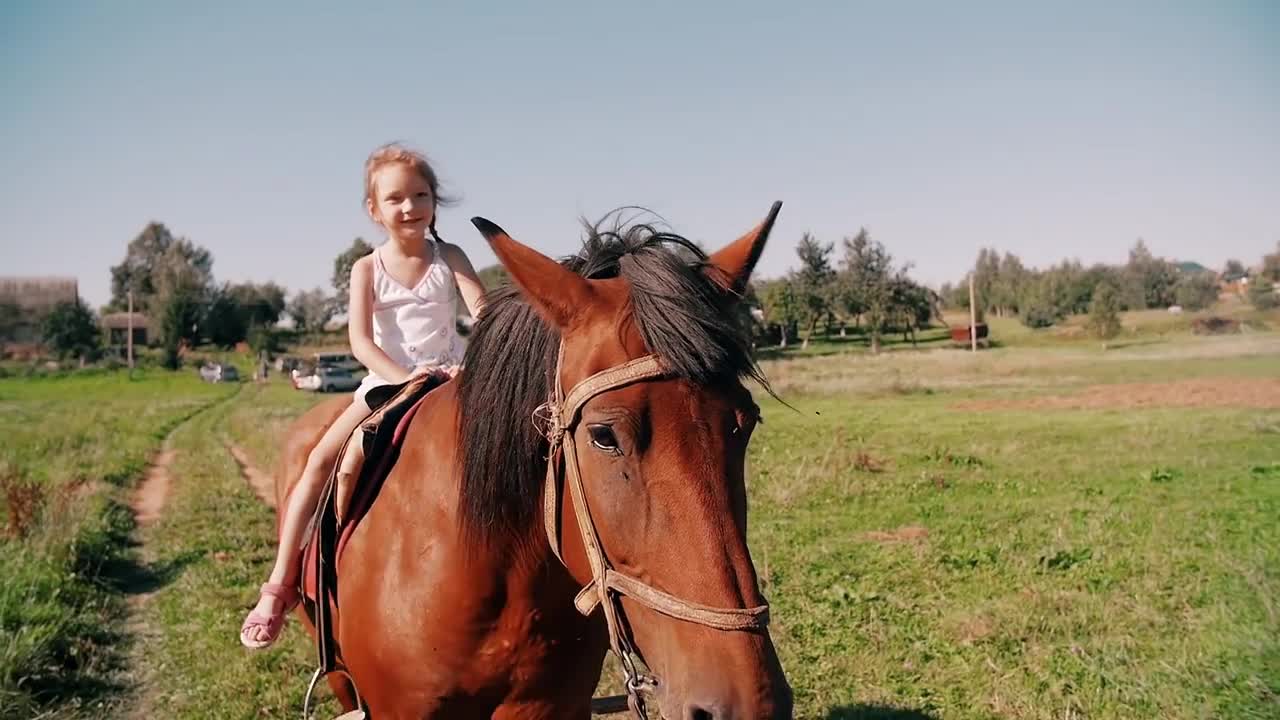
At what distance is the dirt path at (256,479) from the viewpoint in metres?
13.1

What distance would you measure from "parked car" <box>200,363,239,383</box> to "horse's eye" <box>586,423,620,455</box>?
55.1 m

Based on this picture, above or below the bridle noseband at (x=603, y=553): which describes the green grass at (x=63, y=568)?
below

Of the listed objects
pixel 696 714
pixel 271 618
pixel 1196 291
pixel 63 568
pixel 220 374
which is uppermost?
pixel 1196 291

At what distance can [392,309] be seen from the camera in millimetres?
3289

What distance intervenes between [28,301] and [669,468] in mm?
82636

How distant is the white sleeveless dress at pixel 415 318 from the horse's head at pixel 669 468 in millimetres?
1224

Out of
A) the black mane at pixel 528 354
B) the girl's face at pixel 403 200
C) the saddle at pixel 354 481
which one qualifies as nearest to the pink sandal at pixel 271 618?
the saddle at pixel 354 481

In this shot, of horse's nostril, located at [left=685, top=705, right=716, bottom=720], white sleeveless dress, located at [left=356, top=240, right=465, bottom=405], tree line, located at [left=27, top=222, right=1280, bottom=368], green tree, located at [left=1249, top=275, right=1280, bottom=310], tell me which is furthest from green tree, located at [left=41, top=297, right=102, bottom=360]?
horse's nostril, located at [left=685, top=705, right=716, bottom=720]

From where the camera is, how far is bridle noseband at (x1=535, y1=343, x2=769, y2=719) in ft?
5.53

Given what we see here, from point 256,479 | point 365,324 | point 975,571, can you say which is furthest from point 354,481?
point 256,479

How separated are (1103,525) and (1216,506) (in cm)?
176

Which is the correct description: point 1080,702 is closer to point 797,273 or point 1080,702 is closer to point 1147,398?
point 1147,398

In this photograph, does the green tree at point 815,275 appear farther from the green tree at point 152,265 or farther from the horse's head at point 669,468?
the green tree at point 152,265

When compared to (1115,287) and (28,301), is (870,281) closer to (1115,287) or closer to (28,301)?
(1115,287)
